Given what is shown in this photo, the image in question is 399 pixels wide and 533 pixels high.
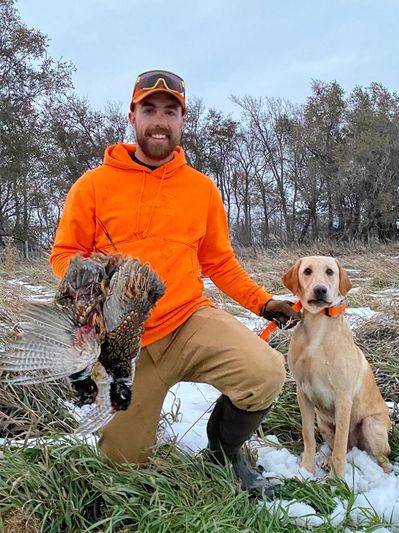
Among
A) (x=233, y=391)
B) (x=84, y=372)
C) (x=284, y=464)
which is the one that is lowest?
(x=284, y=464)

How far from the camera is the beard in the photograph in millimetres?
3105

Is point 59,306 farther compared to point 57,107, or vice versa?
point 57,107

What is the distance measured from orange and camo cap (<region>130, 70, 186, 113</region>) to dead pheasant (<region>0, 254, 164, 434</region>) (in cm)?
130

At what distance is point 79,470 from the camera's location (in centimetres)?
264

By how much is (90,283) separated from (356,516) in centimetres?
173

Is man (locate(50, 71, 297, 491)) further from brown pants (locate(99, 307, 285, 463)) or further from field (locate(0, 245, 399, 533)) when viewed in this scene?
field (locate(0, 245, 399, 533))

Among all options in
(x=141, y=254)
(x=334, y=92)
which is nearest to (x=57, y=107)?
(x=334, y=92)

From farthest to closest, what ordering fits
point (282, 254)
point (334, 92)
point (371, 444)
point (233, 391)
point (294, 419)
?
point (334, 92) → point (282, 254) → point (294, 419) → point (371, 444) → point (233, 391)

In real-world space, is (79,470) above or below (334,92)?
below

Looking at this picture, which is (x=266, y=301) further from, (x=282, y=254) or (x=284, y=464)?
(x=282, y=254)

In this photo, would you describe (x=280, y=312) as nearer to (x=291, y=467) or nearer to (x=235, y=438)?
(x=235, y=438)

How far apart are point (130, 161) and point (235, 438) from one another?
5.61 ft

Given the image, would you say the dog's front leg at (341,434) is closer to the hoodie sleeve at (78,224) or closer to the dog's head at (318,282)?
the dog's head at (318,282)

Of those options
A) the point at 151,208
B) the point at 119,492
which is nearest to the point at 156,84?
the point at 151,208
